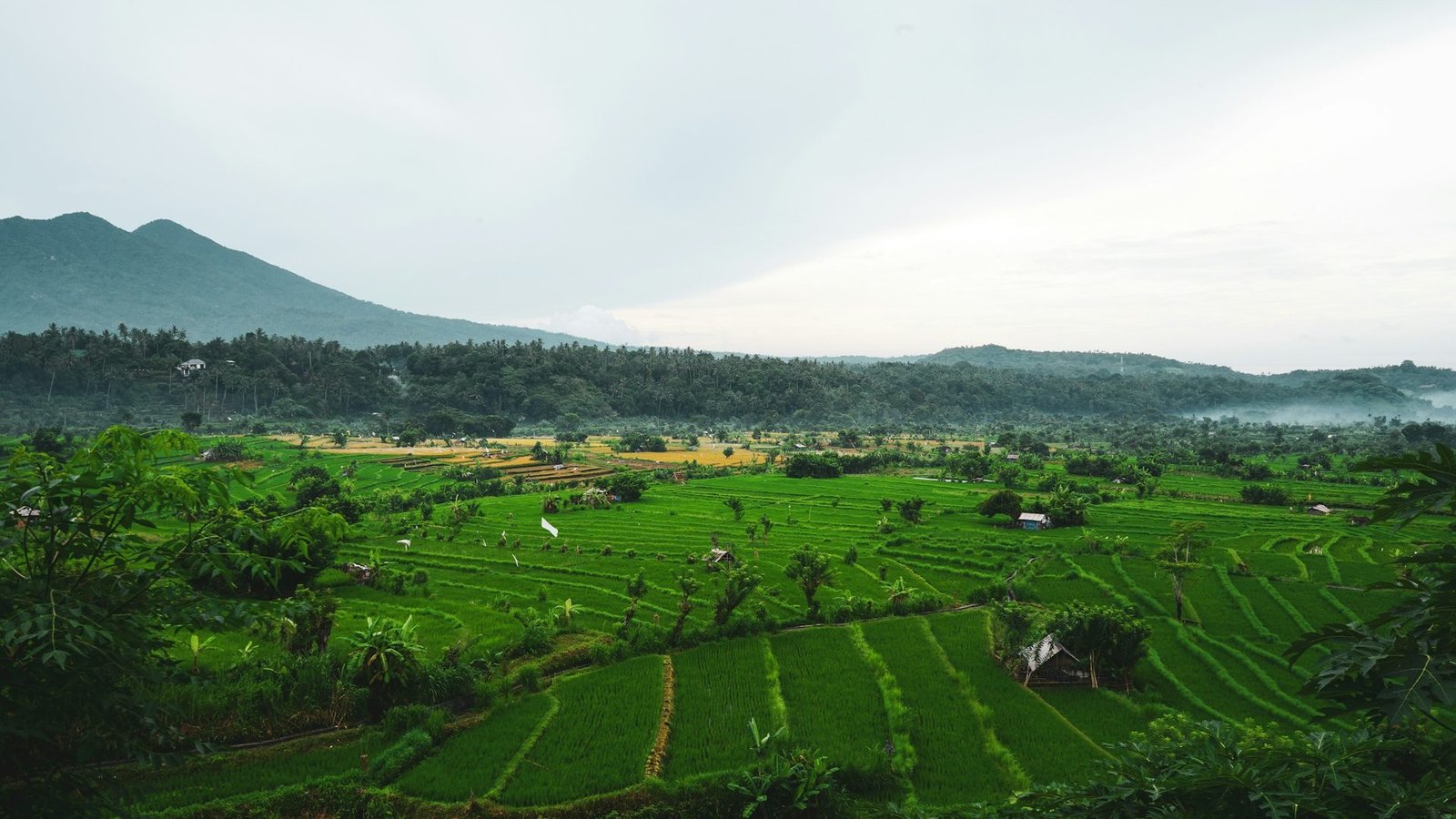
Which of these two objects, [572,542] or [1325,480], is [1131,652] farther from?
[1325,480]

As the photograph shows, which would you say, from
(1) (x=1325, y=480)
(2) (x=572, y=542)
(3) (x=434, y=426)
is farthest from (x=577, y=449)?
(1) (x=1325, y=480)

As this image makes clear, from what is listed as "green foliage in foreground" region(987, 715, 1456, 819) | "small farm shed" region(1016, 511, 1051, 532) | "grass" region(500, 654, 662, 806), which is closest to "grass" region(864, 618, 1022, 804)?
"grass" region(500, 654, 662, 806)

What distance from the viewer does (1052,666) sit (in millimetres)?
21781

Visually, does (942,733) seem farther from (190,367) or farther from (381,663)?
(190,367)

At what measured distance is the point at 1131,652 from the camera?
21.2m

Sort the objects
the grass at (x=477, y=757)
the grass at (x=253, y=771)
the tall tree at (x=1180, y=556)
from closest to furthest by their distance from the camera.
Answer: the grass at (x=253, y=771), the grass at (x=477, y=757), the tall tree at (x=1180, y=556)

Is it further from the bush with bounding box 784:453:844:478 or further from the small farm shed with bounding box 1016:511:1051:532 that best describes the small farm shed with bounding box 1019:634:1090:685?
the bush with bounding box 784:453:844:478

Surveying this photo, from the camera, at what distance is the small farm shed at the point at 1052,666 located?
2153 centimetres

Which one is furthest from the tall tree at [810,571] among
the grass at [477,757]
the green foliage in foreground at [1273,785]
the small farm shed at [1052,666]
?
the green foliage in foreground at [1273,785]

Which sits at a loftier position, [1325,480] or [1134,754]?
[1134,754]

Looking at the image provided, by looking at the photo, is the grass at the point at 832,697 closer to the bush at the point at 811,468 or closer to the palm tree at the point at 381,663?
the palm tree at the point at 381,663

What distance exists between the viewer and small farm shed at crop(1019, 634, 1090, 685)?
2153 cm

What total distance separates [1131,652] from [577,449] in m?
77.3

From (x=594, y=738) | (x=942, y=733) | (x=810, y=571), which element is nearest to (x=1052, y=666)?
(x=942, y=733)
